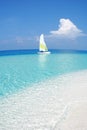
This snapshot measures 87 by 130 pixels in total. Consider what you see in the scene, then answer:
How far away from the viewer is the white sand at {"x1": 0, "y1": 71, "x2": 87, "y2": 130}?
232 inches

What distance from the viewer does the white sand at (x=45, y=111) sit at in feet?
19.3

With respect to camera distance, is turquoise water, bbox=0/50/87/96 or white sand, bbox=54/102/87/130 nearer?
white sand, bbox=54/102/87/130

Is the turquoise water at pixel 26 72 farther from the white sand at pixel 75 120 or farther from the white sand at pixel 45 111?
the white sand at pixel 75 120

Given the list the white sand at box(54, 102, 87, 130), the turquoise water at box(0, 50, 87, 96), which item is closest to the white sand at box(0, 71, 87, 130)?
the white sand at box(54, 102, 87, 130)

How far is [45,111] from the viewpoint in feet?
23.5

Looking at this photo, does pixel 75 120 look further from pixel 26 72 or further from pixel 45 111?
pixel 26 72

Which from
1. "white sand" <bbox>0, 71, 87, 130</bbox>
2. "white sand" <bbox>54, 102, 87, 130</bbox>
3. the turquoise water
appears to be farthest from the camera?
the turquoise water

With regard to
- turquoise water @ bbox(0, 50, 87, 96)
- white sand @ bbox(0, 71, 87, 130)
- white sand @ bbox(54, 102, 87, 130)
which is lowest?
turquoise water @ bbox(0, 50, 87, 96)

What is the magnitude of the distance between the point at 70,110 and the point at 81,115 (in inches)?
28.6

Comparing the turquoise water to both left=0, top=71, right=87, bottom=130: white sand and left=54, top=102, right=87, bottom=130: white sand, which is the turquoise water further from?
left=54, top=102, right=87, bottom=130: white sand

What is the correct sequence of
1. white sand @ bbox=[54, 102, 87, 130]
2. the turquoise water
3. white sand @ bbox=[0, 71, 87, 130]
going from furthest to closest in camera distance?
the turquoise water < white sand @ bbox=[0, 71, 87, 130] < white sand @ bbox=[54, 102, 87, 130]

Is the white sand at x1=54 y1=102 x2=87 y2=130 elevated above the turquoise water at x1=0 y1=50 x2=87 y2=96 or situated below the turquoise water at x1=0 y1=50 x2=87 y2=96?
above

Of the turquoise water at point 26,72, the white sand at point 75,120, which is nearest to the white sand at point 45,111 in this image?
the white sand at point 75,120

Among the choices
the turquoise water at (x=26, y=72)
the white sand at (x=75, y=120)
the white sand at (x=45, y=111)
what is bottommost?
the turquoise water at (x=26, y=72)
